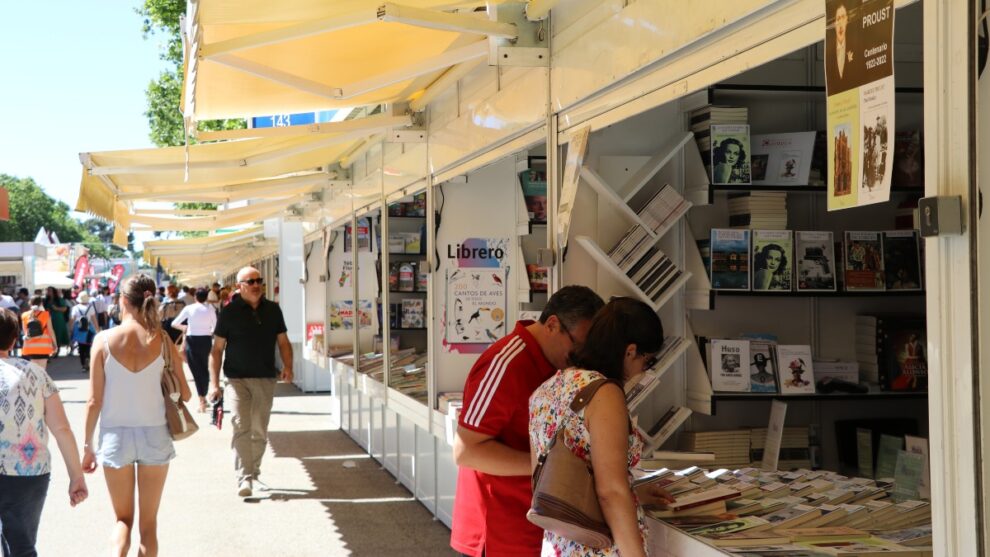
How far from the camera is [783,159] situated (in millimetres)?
4441

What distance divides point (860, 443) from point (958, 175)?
297cm

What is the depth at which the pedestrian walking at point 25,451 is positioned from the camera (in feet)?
13.9

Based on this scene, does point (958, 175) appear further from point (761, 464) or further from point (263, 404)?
point (263, 404)

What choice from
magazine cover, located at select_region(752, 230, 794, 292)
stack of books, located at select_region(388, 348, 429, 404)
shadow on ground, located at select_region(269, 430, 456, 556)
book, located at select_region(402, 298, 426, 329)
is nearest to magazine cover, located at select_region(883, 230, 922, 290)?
magazine cover, located at select_region(752, 230, 794, 292)

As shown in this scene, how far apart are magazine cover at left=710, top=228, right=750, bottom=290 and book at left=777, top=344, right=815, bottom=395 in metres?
0.37

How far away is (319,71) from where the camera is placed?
596cm

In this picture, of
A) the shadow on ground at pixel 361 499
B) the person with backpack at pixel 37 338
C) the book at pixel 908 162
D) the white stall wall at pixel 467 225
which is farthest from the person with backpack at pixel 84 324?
the book at pixel 908 162

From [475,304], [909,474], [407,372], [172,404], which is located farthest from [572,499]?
[407,372]

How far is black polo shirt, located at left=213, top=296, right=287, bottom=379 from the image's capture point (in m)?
7.81

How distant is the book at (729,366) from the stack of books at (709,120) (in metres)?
0.73

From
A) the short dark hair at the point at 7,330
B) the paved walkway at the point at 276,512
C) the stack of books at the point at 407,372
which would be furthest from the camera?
the stack of books at the point at 407,372

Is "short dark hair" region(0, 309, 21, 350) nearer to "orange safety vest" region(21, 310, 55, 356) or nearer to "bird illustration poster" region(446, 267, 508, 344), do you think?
"bird illustration poster" region(446, 267, 508, 344)

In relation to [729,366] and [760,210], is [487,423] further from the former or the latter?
[760,210]

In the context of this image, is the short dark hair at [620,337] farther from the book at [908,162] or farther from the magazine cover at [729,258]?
the book at [908,162]
